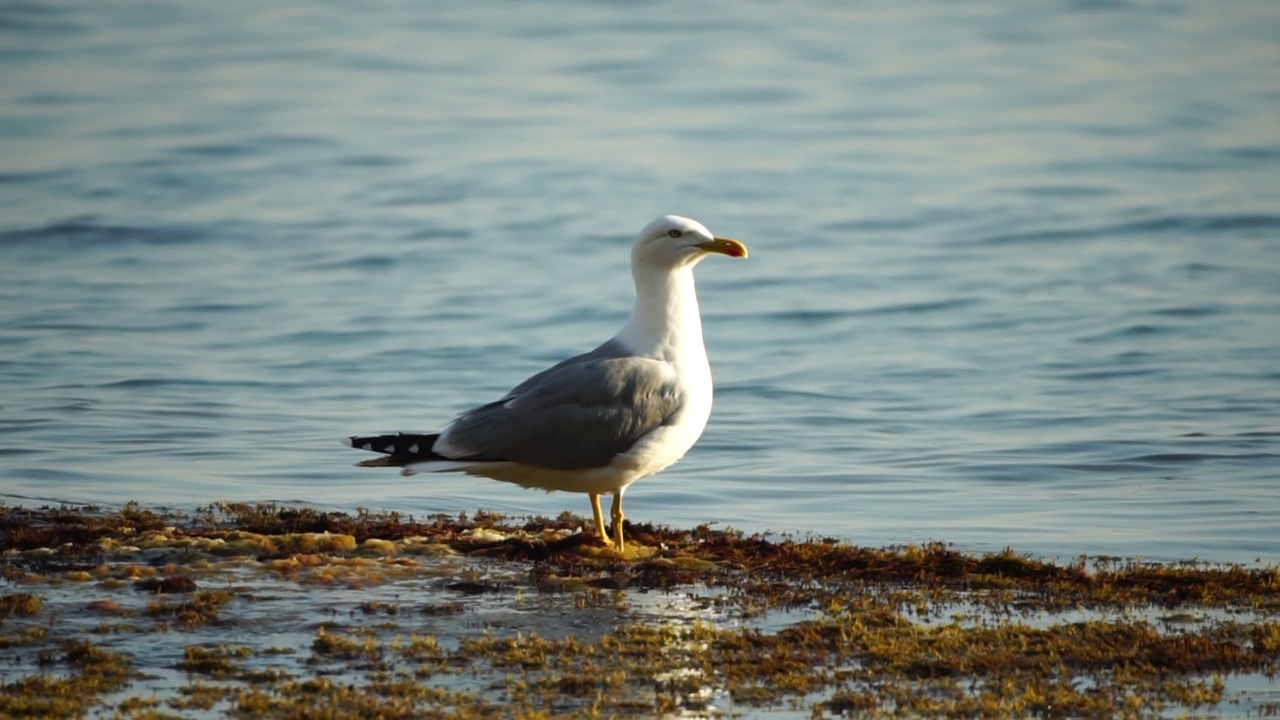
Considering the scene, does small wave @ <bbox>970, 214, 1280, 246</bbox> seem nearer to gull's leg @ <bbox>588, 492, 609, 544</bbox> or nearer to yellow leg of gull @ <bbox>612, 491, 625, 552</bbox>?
gull's leg @ <bbox>588, 492, 609, 544</bbox>

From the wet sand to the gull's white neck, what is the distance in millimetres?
898

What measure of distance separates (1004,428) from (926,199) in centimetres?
1333

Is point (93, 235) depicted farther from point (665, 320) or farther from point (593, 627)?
point (593, 627)

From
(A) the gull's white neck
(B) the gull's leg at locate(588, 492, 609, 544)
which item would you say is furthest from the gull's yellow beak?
(B) the gull's leg at locate(588, 492, 609, 544)

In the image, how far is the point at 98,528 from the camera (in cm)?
844

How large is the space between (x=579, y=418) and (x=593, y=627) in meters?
1.72

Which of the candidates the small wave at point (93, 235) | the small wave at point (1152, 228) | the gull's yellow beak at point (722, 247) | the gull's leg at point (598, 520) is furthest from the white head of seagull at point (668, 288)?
the small wave at point (93, 235)

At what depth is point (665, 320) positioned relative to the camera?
8.50m

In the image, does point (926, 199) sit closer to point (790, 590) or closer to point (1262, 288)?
point (1262, 288)

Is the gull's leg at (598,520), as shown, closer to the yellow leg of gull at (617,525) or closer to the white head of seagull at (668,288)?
the yellow leg of gull at (617,525)

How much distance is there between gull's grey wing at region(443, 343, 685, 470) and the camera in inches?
318

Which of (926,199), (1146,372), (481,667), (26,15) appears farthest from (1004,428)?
(26,15)

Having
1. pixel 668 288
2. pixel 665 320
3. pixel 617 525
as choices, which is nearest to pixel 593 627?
pixel 617 525

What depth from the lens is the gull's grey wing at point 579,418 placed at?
318 inches
